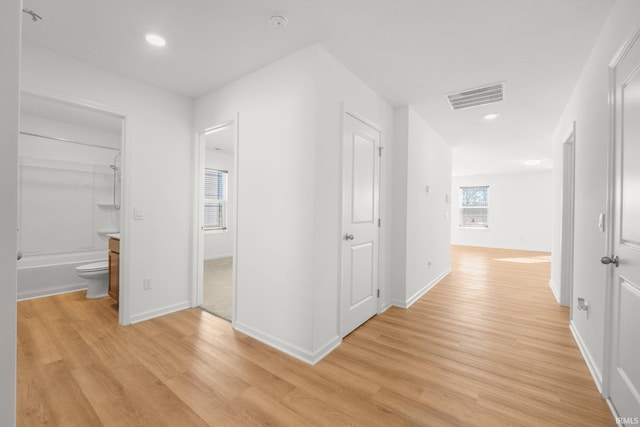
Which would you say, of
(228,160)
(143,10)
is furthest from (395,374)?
(228,160)

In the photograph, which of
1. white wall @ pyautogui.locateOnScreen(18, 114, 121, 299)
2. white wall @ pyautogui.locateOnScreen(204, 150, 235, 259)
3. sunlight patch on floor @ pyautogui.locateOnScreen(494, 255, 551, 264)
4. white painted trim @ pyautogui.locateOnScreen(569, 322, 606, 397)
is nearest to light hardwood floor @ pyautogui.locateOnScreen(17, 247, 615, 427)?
white painted trim @ pyautogui.locateOnScreen(569, 322, 606, 397)

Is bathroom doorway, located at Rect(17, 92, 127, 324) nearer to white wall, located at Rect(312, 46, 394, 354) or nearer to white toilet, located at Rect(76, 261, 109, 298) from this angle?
white toilet, located at Rect(76, 261, 109, 298)

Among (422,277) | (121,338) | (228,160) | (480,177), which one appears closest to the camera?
(121,338)

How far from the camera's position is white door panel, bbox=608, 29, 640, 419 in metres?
1.37

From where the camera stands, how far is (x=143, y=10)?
183 centimetres

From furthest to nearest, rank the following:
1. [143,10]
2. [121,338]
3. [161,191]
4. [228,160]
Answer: [228,160] → [161,191] → [121,338] → [143,10]

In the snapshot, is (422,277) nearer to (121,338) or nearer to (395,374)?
(395,374)

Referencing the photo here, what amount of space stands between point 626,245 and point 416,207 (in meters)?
2.23

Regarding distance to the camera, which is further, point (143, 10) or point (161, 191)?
point (161, 191)

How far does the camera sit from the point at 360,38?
210cm

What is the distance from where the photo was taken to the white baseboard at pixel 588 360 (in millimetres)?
1833

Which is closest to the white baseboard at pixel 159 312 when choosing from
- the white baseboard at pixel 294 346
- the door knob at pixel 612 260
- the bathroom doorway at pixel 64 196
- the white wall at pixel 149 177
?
the white wall at pixel 149 177

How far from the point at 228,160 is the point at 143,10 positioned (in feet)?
15.6

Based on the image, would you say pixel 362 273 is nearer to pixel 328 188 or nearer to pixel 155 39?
pixel 328 188
